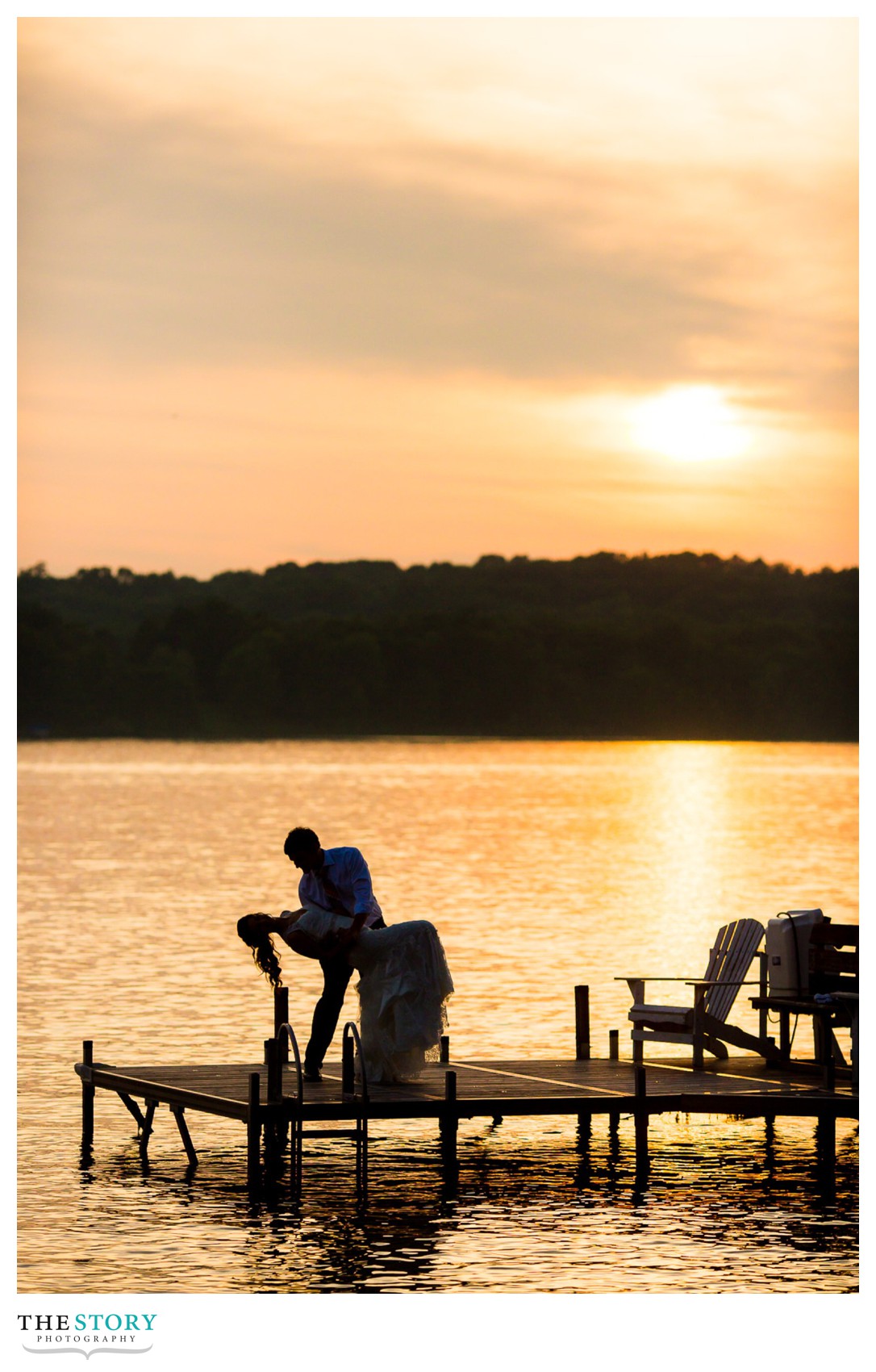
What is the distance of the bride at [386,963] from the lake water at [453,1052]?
1.37 m

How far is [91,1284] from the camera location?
46.2ft

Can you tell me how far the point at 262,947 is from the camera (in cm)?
1552

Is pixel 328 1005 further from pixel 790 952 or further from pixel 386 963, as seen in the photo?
pixel 790 952

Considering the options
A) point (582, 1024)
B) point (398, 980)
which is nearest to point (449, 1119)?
point (398, 980)

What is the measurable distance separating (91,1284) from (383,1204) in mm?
2687

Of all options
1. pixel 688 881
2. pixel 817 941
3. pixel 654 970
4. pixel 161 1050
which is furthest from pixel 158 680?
pixel 817 941

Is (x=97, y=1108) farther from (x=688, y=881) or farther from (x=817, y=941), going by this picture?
(x=688, y=881)

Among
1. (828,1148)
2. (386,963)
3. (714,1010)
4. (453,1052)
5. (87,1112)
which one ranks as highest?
(386,963)

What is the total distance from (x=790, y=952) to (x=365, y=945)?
383 centimetres

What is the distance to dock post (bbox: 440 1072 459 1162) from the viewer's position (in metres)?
15.1

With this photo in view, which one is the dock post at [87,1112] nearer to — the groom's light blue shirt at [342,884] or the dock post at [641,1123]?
the groom's light blue shirt at [342,884]

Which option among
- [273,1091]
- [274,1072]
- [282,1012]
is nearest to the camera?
[273,1091]

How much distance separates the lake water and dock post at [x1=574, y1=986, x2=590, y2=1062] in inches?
32.7

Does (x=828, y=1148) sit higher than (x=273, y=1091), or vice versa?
(x=273, y=1091)
